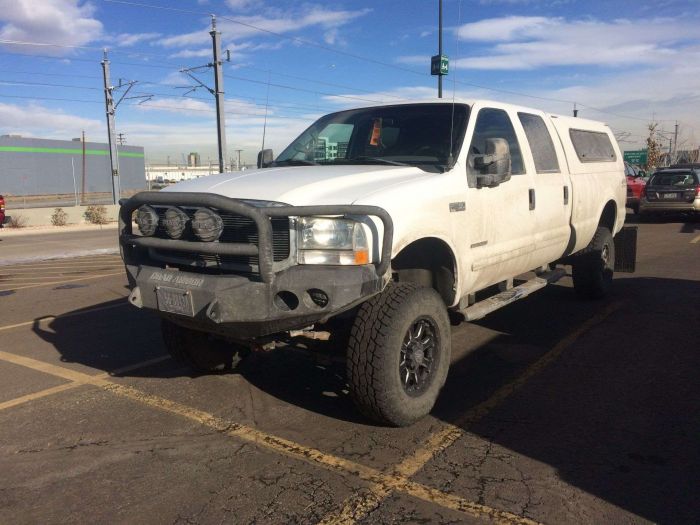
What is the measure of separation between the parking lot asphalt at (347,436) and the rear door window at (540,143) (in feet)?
5.35

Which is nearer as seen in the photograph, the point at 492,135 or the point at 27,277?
the point at 492,135

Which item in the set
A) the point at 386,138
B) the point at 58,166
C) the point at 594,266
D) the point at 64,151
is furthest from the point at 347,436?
the point at 64,151

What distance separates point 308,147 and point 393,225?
2072mm

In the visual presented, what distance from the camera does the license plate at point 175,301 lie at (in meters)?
3.53

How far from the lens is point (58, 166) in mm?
56844

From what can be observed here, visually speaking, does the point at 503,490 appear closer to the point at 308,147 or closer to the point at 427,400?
the point at 427,400

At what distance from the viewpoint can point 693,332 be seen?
19.6 ft

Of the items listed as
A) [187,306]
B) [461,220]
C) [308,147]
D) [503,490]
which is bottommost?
[503,490]

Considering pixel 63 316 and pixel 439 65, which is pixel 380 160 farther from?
pixel 439 65

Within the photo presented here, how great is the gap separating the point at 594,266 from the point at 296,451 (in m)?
4.93

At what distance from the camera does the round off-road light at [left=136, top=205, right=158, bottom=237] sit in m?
3.90

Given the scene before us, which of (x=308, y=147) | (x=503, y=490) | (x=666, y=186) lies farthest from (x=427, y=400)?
(x=666, y=186)

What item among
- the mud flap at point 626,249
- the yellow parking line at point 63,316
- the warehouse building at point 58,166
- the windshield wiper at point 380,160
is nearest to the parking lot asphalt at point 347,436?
the yellow parking line at point 63,316

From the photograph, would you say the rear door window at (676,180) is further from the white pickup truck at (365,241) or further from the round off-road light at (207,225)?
the round off-road light at (207,225)
